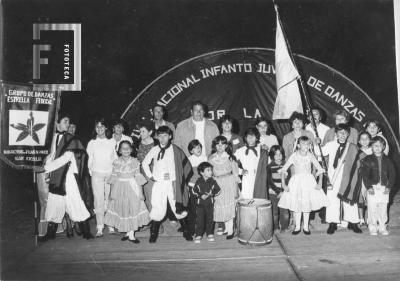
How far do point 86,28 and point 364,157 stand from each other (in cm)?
498

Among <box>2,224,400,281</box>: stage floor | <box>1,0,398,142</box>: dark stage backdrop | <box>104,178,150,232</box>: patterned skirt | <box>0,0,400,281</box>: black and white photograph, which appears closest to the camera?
<box>2,224,400,281</box>: stage floor

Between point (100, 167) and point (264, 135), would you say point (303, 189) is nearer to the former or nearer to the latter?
point (264, 135)

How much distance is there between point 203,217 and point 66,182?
6.46 feet

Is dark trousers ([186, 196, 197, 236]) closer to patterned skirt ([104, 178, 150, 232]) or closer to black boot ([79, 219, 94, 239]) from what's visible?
patterned skirt ([104, 178, 150, 232])

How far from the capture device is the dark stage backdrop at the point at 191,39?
23.2ft

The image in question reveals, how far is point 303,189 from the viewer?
5.67m

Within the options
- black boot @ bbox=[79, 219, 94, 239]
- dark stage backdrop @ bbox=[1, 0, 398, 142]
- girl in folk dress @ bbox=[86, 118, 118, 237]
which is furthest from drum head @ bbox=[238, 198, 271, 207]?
dark stage backdrop @ bbox=[1, 0, 398, 142]

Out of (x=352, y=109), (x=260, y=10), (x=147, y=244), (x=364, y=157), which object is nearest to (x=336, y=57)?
(x=352, y=109)

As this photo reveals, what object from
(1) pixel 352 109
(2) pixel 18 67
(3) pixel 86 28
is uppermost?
(3) pixel 86 28

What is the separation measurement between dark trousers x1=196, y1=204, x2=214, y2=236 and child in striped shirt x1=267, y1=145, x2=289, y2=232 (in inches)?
36.8

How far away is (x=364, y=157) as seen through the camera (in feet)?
19.0

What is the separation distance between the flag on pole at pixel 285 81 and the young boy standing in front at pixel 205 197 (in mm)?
1418

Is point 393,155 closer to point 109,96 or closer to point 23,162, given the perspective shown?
point 109,96

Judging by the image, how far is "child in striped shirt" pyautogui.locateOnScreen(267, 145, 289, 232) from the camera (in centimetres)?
584
